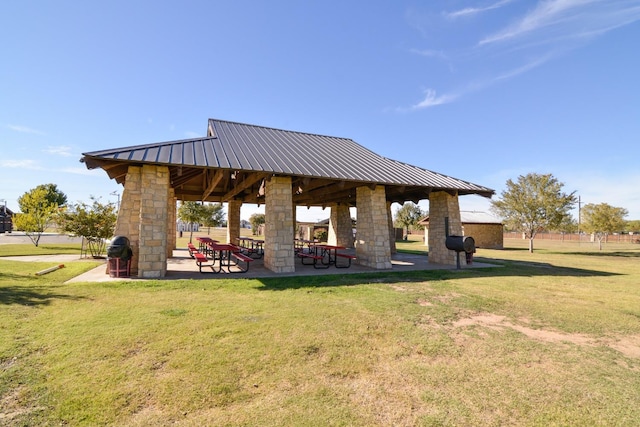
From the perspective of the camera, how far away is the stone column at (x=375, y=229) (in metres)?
11.3

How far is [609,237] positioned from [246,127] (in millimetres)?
61145

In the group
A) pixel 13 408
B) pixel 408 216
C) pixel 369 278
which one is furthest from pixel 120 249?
pixel 408 216

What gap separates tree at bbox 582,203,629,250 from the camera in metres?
28.8

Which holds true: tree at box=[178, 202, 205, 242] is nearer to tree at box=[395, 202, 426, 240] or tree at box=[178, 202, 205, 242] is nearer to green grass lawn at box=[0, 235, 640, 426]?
green grass lawn at box=[0, 235, 640, 426]

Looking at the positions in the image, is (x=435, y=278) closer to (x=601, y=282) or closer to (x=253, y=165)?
(x=601, y=282)

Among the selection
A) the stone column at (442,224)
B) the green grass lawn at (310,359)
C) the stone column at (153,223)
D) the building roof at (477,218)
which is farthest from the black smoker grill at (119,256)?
the building roof at (477,218)

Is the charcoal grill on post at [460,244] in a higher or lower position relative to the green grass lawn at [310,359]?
higher

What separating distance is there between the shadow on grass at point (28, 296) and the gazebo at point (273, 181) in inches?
88.4

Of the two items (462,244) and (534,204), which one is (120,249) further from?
(534,204)

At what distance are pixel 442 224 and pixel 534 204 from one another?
53.6 ft

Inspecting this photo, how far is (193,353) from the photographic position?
11.9ft

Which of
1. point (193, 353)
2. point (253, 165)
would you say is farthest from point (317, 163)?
point (193, 353)

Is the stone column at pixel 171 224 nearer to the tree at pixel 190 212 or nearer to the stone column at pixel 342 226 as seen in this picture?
the tree at pixel 190 212

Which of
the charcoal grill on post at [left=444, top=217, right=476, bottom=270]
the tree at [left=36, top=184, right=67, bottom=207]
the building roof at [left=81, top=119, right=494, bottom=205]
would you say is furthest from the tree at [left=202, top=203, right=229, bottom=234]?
the tree at [left=36, top=184, right=67, bottom=207]
